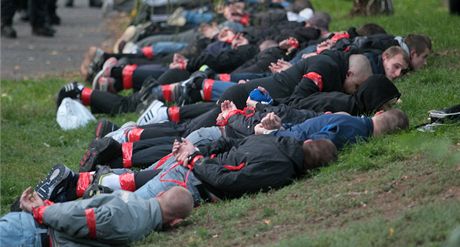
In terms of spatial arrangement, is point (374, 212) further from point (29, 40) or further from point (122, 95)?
point (29, 40)

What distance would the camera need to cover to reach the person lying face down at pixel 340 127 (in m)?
7.52

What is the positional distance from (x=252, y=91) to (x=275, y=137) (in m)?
1.54

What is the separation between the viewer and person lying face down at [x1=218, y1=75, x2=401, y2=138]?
8.09 meters

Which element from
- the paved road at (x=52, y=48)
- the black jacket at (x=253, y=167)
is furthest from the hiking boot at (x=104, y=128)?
the paved road at (x=52, y=48)

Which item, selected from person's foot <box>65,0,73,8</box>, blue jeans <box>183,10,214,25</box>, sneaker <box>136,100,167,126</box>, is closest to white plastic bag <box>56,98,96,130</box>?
sneaker <box>136,100,167,126</box>

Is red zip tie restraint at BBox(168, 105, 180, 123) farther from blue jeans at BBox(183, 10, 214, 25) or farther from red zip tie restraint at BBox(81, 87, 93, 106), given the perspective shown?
blue jeans at BBox(183, 10, 214, 25)

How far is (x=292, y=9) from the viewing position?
1590cm

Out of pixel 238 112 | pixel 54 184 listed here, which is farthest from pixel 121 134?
pixel 54 184

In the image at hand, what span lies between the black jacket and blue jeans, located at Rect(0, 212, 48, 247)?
1.24 metres

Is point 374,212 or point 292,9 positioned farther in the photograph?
point 292,9

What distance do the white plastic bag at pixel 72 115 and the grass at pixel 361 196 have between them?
1.03 meters

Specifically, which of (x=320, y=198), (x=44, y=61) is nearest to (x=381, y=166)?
(x=320, y=198)

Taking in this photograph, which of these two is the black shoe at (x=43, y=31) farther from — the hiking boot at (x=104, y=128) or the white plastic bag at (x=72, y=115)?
the hiking boot at (x=104, y=128)

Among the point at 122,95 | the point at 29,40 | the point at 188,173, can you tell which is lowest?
the point at 29,40
